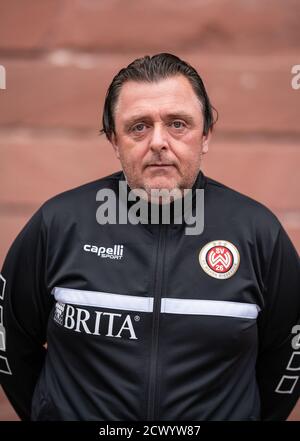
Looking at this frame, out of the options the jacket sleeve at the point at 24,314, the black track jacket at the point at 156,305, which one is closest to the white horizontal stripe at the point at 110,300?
the black track jacket at the point at 156,305

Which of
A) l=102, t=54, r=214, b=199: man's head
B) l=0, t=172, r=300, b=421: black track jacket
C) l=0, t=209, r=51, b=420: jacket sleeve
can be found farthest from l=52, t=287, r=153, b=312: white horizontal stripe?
l=102, t=54, r=214, b=199: man's head

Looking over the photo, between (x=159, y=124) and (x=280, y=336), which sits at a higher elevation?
(x=159, y=124)

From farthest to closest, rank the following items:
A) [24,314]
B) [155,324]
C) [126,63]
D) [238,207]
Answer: [126,63] → [24,314] → [238,207] → [155,324]

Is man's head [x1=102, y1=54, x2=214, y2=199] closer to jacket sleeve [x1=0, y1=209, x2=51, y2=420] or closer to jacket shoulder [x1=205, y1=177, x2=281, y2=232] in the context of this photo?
jacket shoulder [x1=205, y1=177, x2=281, y2=232]

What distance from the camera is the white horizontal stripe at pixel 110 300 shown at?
1540 mm

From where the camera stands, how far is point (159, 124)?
5.16ft

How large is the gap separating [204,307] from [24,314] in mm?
529

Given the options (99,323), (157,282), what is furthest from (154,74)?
(99,323)

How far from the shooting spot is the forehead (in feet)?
5.14

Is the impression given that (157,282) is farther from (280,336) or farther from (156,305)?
(280,336)

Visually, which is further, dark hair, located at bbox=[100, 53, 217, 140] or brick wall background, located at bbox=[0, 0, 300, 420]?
brick wall background, located at bbox=[0, 0, 300, 420]

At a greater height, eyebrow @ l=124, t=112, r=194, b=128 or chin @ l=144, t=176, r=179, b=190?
eyebrow @ l=124, t=112, r=194, b=128

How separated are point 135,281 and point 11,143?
0.93 metres

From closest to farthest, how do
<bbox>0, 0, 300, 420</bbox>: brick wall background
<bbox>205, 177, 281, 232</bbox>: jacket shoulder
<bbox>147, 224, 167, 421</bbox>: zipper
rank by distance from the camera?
1. <bbox>147, 224, 167, 421</bbox>: zipper
2. <bbox>205, 177, 281, 232</bbox>: jacket shoulder
3. <bbox>0, 0, 300, 420</bbox>: brick wall background
